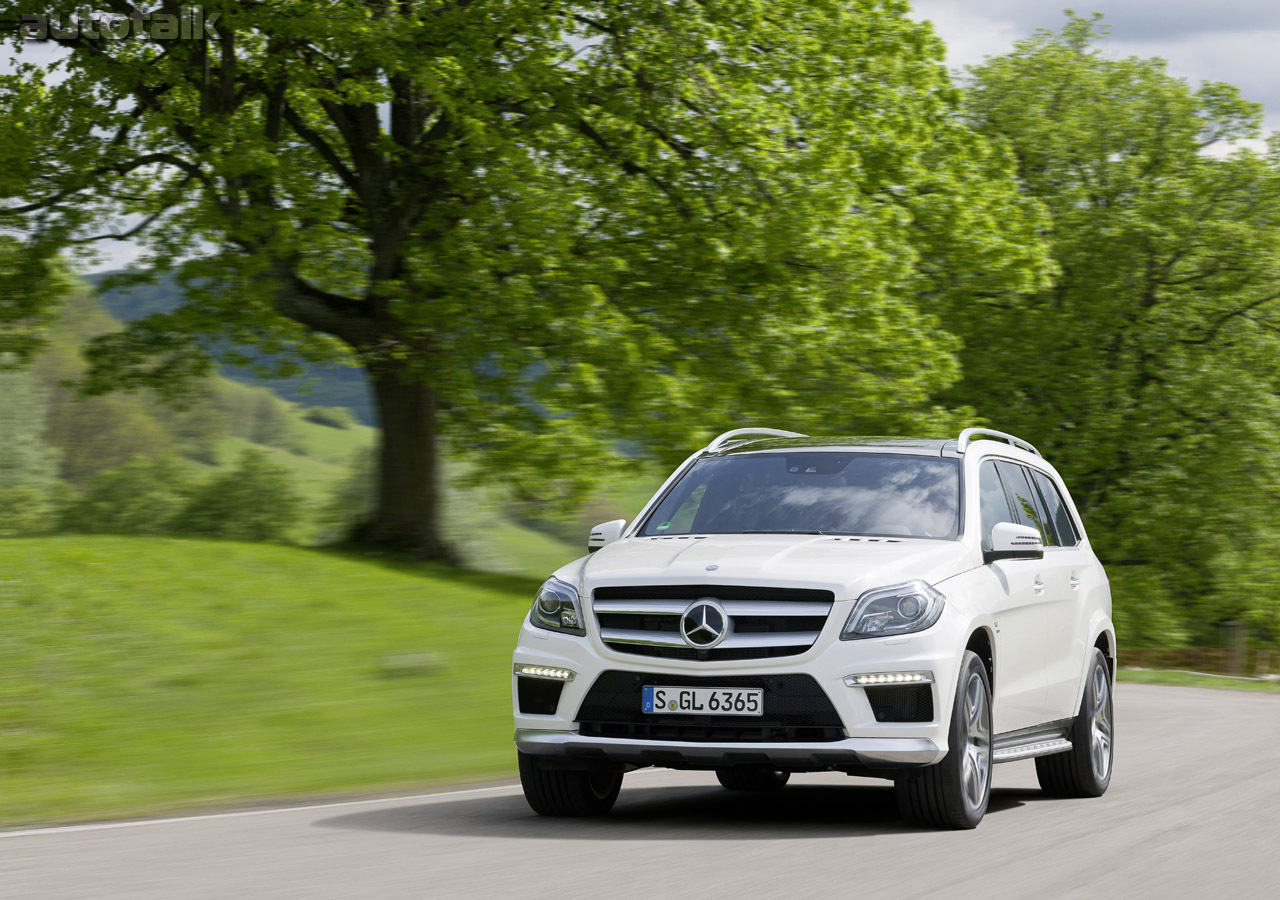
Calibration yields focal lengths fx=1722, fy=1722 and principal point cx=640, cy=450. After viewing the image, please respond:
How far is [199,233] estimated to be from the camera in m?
21.3

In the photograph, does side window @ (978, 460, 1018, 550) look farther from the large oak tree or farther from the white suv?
the large oak tree

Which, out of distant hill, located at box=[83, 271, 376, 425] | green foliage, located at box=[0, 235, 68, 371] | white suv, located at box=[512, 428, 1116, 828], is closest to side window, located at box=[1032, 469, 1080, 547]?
white suv, located at box=[512, 428, 1116, 828]

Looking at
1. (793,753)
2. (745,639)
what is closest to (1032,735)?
(793,753)

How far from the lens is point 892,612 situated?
7.35 meters

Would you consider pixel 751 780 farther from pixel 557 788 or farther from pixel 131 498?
pixel 131 498

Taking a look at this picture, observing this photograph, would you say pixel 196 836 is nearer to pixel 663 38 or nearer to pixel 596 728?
pixel 596 728

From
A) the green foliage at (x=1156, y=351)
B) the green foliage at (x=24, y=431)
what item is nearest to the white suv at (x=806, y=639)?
the green foliage at (x=1156, y=351)

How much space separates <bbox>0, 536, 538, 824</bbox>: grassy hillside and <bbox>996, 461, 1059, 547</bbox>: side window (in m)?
3.70

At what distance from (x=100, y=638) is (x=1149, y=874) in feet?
31.6

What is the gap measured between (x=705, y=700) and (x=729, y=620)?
0.36 meters

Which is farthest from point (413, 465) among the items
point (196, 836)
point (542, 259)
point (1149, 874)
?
point (1149, 874)

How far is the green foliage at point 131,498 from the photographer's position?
99.5 ft

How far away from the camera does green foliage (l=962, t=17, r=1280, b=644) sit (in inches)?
1241

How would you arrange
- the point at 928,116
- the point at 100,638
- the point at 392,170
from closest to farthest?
the point at 100,638, the point at 392,170, the point at 928,116
